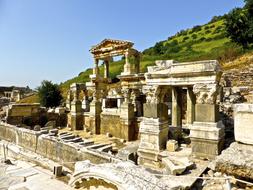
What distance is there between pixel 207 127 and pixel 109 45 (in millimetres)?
10868

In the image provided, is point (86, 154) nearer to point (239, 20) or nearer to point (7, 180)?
point (7, 180)

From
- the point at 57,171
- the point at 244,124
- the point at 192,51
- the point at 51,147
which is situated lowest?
the point at 57,171

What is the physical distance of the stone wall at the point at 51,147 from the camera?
6948mm

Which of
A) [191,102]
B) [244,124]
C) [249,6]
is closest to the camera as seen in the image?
[244,124]

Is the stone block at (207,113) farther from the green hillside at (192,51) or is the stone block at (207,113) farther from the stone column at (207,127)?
the green hillside at (192,51)

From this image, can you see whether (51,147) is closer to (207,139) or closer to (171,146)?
(171,146)

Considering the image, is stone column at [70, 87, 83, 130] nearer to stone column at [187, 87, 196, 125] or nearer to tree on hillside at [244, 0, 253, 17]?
stone column at [187, 87, 196, 125]

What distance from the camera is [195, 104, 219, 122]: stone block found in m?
6.67

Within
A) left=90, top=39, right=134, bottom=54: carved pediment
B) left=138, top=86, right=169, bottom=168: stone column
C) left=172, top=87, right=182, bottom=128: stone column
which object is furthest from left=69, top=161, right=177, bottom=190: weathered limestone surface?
left=90, top=39, right=134, bottom=54: carved pediment

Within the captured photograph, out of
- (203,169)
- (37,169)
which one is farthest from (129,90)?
(203,169)

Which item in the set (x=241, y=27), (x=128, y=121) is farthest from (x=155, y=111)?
(x=241, y=27)

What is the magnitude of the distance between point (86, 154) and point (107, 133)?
6.62 meters

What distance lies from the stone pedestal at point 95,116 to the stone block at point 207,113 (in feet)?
28.7

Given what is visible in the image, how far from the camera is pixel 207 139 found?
6.60m
